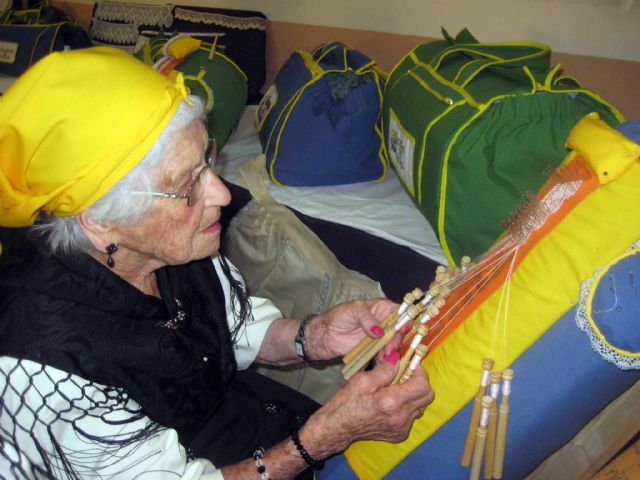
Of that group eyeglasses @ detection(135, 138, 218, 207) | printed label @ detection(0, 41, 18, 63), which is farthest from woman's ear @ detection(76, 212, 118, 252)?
printed label @ detection(0, 41, 18, 63)

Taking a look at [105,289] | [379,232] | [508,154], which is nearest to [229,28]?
[379,232]

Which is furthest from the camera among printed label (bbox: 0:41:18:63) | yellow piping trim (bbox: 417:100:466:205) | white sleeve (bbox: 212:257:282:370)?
printed label (bbox: 0:41:18:63)

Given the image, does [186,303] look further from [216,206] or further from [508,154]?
[508,154]

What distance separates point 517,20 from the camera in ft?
6.47

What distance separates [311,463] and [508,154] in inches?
32.2

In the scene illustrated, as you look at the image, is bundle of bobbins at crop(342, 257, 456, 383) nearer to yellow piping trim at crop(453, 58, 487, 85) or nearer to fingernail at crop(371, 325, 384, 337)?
fingernail at crop(371, 325, 384, 337)

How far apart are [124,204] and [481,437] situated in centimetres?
70

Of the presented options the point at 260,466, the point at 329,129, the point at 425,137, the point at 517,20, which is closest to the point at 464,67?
the point at 425,137

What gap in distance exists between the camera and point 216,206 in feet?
3.25

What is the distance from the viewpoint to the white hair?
0.86 metres

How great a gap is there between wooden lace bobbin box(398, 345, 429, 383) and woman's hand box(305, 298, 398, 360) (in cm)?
18

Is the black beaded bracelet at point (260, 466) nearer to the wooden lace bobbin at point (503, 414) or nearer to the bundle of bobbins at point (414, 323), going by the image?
the bundle of bobbins at point (414, 323)

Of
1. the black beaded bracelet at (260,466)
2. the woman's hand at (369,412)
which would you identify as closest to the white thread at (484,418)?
the woman's hand at (369,412)

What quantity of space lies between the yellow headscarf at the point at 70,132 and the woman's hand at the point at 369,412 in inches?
21.9
